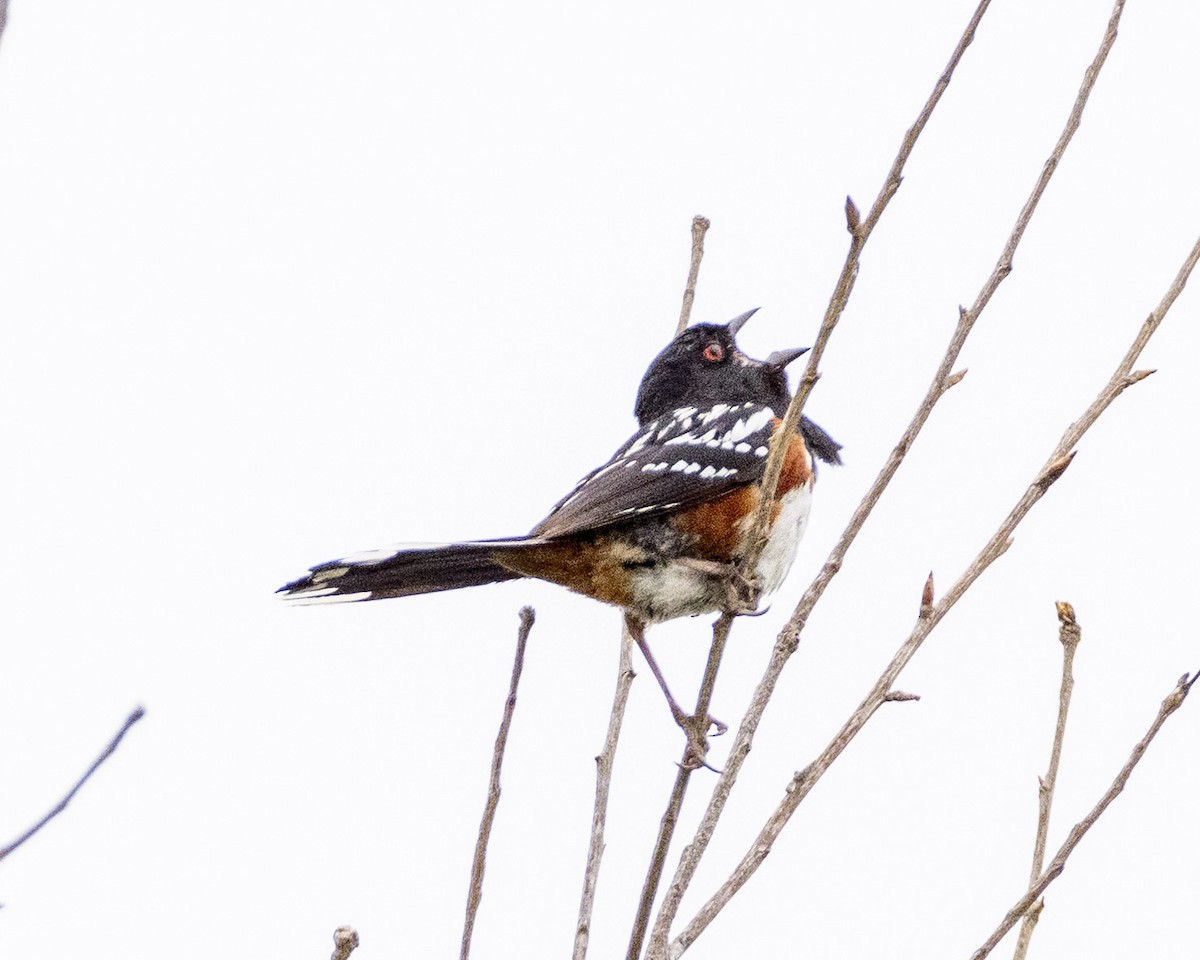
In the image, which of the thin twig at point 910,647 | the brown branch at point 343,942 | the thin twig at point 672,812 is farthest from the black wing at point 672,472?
the brown branch at point 343,942

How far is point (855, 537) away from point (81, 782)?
98 cm

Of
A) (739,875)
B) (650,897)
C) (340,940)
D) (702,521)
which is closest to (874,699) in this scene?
(739,875)

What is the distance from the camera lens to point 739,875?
1.72m

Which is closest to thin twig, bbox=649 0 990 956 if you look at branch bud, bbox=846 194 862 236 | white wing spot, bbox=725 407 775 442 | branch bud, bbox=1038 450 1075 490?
branch bud, bbox=846 194 862 236

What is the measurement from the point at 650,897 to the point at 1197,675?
705 millimetres

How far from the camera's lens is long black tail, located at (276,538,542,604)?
3242mm

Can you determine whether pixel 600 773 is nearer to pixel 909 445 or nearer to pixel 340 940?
pixel 909 445

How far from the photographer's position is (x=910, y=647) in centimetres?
177

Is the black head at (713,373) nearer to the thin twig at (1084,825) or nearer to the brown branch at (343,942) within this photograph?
the thin twig at (1084,825)

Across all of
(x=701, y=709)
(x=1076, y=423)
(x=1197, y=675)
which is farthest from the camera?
(x=701, y=709)

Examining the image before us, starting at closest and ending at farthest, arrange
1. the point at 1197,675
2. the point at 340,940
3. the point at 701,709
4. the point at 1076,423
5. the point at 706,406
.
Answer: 1. the point at 340,940
2. the point at 1197,675
3. the point at 1076,423
4. the point at 701,709
5. the point at 706,406

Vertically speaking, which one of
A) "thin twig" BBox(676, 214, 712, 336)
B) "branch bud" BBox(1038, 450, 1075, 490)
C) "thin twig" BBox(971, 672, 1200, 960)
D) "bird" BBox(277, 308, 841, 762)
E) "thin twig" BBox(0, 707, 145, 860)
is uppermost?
"thin twig" BBox(676, 214, 712, 336)

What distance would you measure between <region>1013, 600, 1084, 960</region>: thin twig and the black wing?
160cm

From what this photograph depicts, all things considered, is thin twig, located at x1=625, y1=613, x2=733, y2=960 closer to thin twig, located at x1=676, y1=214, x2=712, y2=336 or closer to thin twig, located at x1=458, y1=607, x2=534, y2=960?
thin twig, located at x1=458, y1=607, x2=534, y2=960
